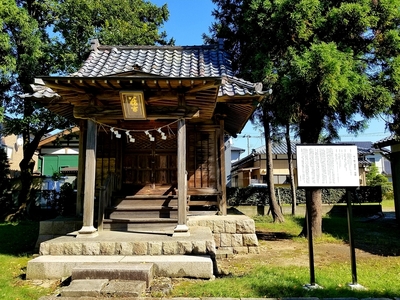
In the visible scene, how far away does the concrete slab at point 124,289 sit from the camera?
180 inches

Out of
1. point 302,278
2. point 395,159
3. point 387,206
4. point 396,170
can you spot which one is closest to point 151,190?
point 302,278

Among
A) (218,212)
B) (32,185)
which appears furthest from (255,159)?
(218,212)

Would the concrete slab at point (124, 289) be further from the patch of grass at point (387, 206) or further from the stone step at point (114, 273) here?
the patch of grass at point (387, 206)

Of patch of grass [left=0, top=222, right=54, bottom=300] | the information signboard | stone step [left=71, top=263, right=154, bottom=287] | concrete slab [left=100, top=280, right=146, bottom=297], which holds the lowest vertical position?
patch of grass [left=0, top=222, right=54, bottom=300]

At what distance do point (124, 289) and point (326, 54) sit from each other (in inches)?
269

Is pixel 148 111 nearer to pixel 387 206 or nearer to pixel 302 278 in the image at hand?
pixel 302 278

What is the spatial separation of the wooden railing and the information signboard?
480cm

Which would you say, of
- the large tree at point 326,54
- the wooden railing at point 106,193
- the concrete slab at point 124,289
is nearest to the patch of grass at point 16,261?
the concrete slab at point 124,289

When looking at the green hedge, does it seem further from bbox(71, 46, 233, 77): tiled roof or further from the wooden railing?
the wooden railing

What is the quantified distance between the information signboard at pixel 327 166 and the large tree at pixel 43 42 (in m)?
11.7

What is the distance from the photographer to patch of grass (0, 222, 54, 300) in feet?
17.0

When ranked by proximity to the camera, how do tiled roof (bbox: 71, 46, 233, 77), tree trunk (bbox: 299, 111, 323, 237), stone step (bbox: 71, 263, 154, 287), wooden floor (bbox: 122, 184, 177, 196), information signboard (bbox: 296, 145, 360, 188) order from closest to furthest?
→ 1. stone step (bbox: 71, 263, 154, 287)
2. information signboard (bbox: 296, 145, 360, 188)
3. tiled roof (bbox: 71, 46, 233, 77)
4. wooden floor (bbox: 122, 184, 177, 196)
5. tree trunk (bbox: 299, 111, 323, 237)

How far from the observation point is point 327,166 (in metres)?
5.54

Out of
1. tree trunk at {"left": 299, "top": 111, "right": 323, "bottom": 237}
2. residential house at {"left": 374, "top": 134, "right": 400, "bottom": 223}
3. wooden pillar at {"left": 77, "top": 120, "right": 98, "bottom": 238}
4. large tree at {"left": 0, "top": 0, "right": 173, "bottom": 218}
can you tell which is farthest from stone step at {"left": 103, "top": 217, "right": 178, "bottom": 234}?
residential house at {"left": 374, "top": 134, "right": 400, "bottom": 223}
